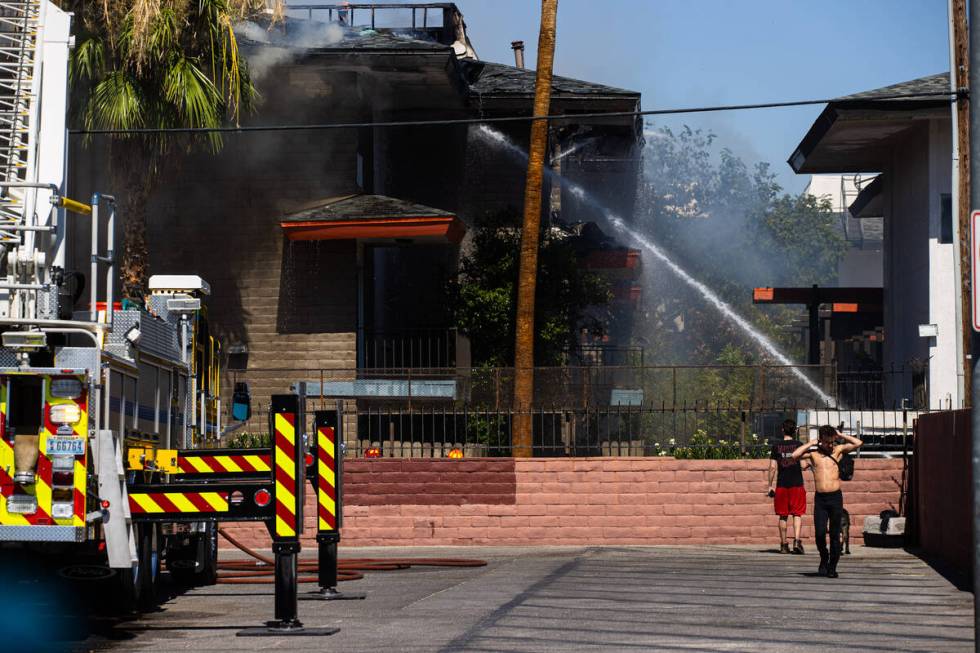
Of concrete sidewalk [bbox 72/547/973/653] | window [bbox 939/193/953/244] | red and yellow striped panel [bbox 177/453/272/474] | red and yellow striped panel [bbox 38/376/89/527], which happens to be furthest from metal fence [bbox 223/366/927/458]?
red and yellow striped panel [bbox 38/376/89/527]

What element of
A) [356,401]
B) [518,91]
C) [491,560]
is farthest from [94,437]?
[518,91]

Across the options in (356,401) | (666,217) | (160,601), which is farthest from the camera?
(666,217)

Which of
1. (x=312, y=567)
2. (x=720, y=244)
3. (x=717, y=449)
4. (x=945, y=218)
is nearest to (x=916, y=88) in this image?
(x=945, y=218)

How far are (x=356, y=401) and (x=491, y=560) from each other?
510 cm

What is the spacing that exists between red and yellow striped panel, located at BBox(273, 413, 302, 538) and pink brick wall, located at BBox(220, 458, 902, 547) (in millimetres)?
9703

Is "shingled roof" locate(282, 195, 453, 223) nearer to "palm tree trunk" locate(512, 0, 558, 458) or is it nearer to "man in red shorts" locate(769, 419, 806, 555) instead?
"palm tree trunk" locate(512, 0, 558, 458)

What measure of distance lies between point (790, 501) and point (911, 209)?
33.6ft

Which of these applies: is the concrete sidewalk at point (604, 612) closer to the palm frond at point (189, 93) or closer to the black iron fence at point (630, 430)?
the black iron fence at point (630, 430)

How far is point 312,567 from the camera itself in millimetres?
16156

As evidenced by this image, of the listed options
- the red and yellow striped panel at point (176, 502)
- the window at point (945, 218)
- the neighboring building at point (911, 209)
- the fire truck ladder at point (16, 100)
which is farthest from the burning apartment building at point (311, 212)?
the red and yellow striped panel at point (176, 502)

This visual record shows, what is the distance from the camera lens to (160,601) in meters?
13.7

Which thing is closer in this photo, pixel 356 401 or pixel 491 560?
pixel 491 560

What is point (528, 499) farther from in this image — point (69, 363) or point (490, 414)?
point (69, 363)

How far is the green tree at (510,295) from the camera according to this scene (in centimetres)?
2511
